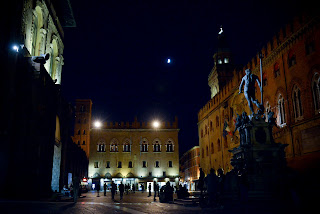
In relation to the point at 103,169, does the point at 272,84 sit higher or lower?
higher

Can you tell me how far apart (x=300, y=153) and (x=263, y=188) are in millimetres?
7746

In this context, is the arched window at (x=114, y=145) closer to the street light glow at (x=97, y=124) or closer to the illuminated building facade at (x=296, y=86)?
the street light glow at (x=97, y=124)

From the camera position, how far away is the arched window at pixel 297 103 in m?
18.3

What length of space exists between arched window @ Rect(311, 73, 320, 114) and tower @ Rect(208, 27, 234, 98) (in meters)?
23.9

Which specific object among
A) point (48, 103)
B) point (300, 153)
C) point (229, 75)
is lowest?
point (300, 153)

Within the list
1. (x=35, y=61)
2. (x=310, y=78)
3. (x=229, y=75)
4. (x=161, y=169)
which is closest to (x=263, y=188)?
(x=310, y=78)

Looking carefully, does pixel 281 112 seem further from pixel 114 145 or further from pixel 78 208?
pixel 114 145

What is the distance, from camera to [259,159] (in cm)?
1191

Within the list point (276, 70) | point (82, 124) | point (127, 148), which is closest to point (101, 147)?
point (127, 148)

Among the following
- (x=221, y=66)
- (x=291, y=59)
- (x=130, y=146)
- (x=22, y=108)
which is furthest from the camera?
(x=130, y=146)

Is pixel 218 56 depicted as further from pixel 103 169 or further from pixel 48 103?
pixel 48 103

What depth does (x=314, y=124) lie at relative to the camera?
54.3 ft

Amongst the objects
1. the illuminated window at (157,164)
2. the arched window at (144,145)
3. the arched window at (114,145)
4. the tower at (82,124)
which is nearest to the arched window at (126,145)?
the arched window at (114,145)

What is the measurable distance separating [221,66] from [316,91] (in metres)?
25.5
